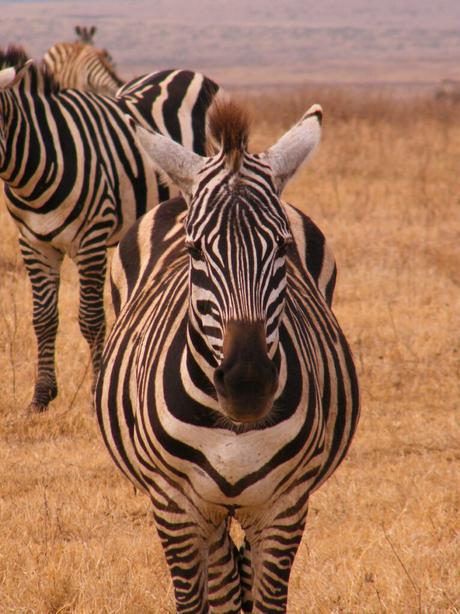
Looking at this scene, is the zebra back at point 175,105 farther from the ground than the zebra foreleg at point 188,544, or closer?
closer

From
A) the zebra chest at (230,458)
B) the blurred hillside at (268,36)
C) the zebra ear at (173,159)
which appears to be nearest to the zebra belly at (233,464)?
the zebra chest at (230,458)

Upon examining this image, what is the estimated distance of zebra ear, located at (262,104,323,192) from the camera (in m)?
2.95

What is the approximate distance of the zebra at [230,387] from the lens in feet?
8.74

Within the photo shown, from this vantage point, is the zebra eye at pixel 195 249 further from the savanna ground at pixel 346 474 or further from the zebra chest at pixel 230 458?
the savanna ground at pixel 346 474

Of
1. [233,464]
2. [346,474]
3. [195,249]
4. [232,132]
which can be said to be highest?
[232,132]

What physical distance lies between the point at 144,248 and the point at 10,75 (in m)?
2.37

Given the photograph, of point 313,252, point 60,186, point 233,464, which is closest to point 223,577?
point 233,464

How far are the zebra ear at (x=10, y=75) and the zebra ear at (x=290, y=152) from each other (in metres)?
3.22

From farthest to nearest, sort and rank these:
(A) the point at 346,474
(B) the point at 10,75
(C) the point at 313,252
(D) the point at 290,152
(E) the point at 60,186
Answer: (E) the point at 60,186 < (B) the point at 10,75 < (A) the point at 346,474 < (C) the point at 313,252 < (D) the point at 290,152

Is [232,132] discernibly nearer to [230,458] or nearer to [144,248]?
[230,458]

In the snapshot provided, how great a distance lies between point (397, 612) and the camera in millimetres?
3668

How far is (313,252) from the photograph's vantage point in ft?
12.9

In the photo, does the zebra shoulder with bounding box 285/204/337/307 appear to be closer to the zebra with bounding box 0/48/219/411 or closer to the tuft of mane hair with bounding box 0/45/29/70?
the zebra with bounding box 0/48/219/411

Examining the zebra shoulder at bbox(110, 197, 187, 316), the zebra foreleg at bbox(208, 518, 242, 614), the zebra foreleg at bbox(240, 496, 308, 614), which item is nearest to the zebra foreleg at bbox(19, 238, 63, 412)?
the zebra shoulder at bbox(110, 197, 187, 316)
